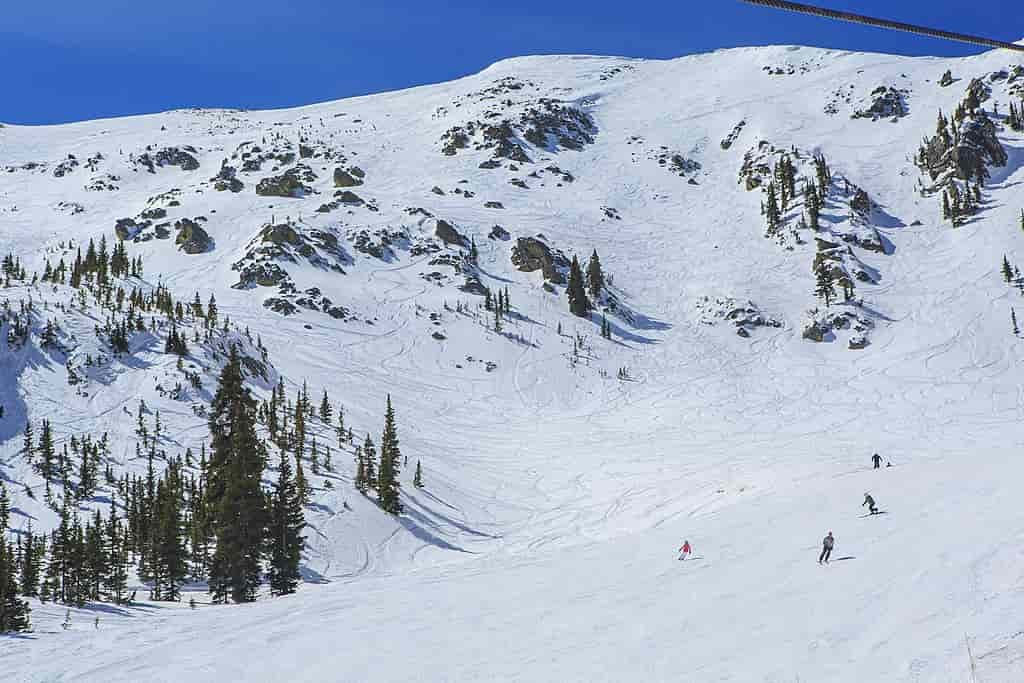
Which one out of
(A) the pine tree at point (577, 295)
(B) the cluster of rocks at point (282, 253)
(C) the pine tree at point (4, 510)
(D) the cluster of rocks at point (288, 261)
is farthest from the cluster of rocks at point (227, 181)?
(C) the pine tree at point (4, 510)

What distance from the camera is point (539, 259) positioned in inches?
5827

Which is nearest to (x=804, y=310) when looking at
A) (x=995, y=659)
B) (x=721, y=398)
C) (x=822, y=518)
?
(x=721, y=398)

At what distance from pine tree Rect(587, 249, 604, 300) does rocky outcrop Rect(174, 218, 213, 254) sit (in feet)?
255

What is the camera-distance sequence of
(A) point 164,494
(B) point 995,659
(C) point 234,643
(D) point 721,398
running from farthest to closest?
(D) point 721,398, (A) point 164,494, (C) point 234,643, (B) point 995,659

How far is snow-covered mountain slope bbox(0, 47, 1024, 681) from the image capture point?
59.8ft

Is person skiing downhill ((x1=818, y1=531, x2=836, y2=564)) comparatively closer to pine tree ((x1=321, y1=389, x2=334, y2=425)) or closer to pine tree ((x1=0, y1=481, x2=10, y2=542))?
pine tree ((x1=0, y1=481, x2=10, y2=542))

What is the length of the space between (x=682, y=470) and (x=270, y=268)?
297ft

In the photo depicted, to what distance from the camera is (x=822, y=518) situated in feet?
98.6

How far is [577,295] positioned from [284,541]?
96993 millimetres

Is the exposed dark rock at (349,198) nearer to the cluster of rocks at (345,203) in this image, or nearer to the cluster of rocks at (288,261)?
the cluster of rocks at (345,203)

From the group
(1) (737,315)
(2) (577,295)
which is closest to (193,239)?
(2) (577,295)

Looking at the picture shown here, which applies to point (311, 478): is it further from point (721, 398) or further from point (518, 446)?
point (721, 398)

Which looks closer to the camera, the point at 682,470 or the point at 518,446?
the point at 682,470

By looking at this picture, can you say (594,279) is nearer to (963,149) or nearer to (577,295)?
(577,295)
